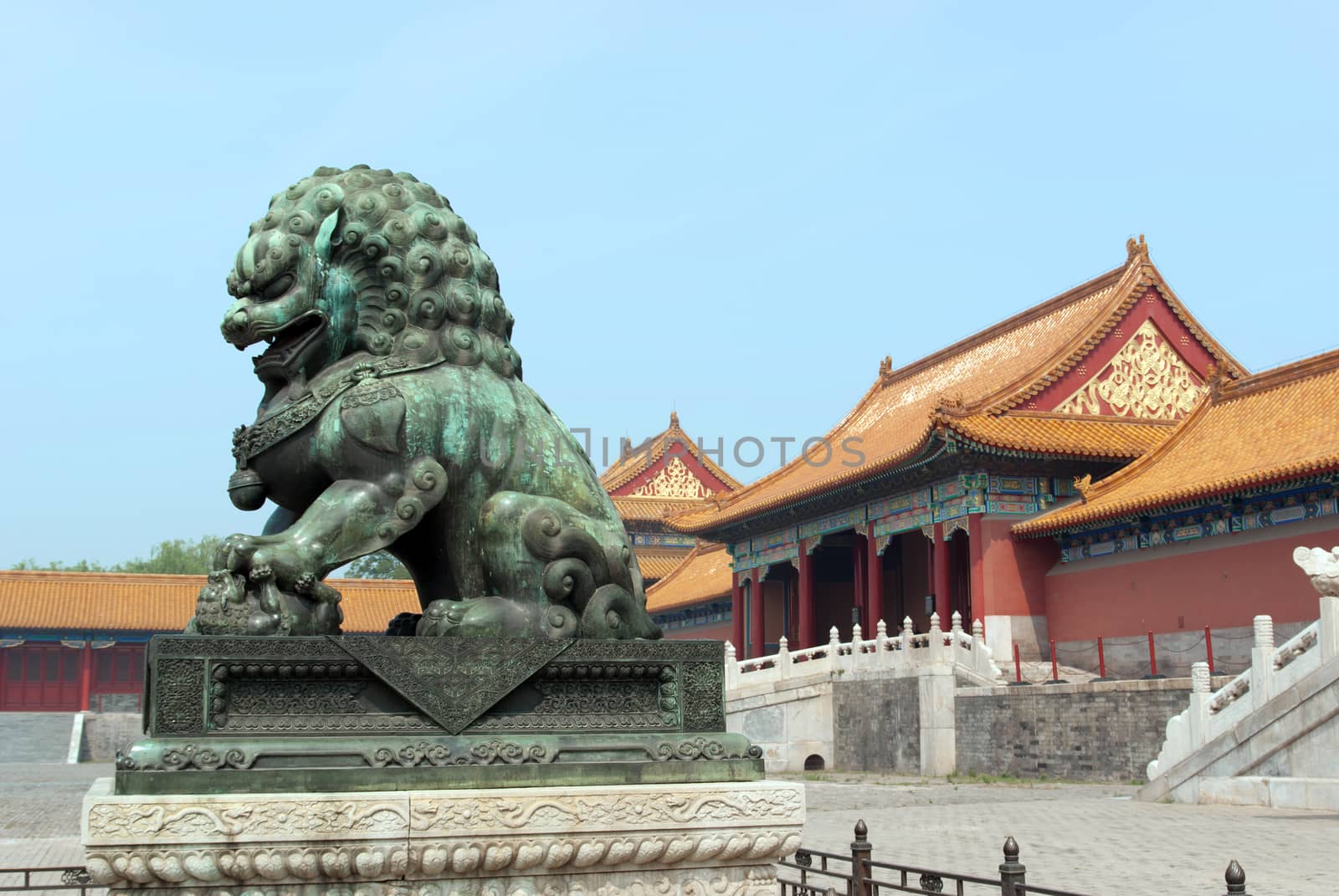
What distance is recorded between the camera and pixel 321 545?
3.82 m

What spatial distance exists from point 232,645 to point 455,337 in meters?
1.17

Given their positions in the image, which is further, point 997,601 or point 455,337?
point 997,601

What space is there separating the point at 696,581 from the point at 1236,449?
1949cm

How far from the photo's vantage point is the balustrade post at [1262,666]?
13.8 metres

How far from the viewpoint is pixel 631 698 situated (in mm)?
3998

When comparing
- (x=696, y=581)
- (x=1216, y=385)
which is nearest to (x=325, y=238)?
(x=1216, y=385)

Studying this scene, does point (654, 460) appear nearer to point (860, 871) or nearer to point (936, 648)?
point (936, 648)

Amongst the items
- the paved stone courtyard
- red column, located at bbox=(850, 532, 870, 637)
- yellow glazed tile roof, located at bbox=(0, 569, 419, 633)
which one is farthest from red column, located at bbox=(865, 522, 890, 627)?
yellow glazed tile roof, located at bbox=(0, 569, 419, 633)

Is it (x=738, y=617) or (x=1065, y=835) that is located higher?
(x=738, y=617)

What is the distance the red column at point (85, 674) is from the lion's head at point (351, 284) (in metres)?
35.4

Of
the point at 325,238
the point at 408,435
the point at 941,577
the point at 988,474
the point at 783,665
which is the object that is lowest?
the point at 783,665

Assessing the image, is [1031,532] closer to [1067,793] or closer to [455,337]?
[1067,793]

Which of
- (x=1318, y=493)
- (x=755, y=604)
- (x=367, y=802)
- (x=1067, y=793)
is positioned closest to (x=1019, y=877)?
(x=367, y=802)

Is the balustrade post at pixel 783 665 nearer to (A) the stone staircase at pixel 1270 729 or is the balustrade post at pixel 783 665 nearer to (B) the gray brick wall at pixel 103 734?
(A) the stone staircase at pixel 1270 729
